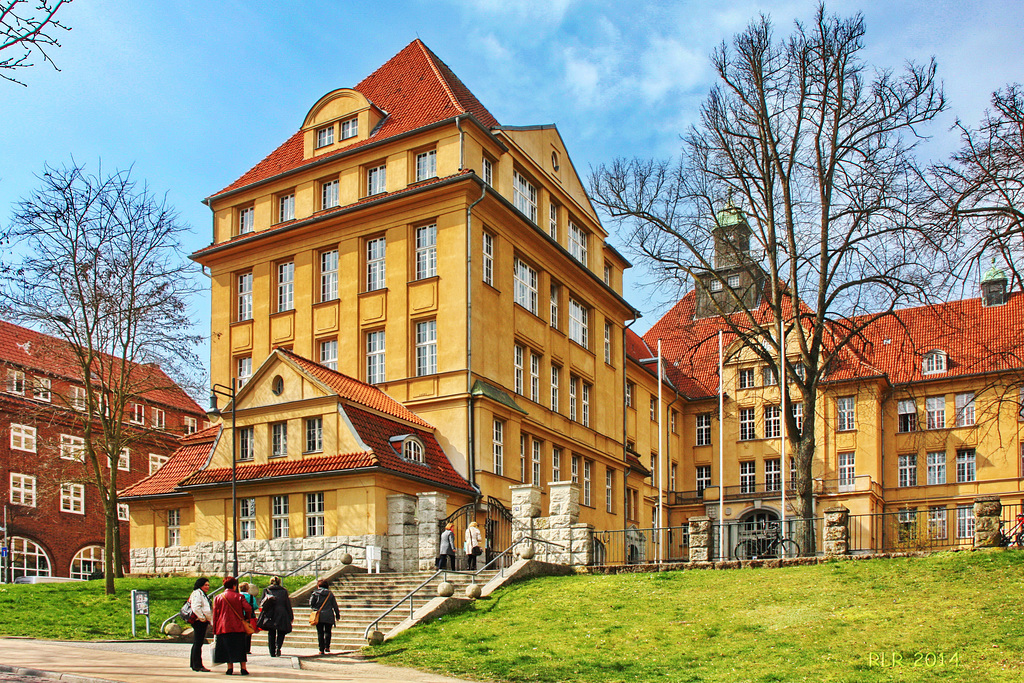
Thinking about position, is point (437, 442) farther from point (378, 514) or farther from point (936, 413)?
point (936, 413)

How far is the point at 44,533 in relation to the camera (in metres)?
51.6

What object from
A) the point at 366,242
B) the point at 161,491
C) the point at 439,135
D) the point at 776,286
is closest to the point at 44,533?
the point at 161,491

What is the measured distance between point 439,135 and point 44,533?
30690 mm

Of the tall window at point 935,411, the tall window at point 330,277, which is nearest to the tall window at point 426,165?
the tall window at point 330,277

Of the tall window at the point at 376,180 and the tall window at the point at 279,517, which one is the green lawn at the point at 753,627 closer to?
the tall window at the point at 279,517

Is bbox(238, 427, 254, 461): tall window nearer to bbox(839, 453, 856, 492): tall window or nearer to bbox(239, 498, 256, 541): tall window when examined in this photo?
bbox(239, 498, 256, 541): tall window

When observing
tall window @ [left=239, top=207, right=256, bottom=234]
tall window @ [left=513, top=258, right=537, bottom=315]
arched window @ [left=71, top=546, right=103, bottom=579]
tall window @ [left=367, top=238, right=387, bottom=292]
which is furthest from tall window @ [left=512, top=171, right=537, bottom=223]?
arched window @ [left=71, top=546, right=103, bottom=579]

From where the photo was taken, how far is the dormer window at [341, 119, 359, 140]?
3751 cm

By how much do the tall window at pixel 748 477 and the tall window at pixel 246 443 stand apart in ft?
107

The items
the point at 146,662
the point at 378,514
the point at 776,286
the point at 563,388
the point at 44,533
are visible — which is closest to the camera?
the point at 146,662

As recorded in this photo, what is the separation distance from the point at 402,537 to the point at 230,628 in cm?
1217

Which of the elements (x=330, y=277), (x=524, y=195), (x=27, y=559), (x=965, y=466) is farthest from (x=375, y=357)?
(x=965, y=466)

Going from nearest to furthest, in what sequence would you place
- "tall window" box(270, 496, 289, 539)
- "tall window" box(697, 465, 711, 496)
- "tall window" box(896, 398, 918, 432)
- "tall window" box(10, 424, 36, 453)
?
1. "tall window" box(270, 496, 289, 539)
2. "tall window" box(10, 424, 36, 453)
3. "tall window" box(896, 398, 918, 432)
4. "tall window" box(697, 465, 711, 496)

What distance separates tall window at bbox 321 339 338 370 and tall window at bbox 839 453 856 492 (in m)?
29.0
